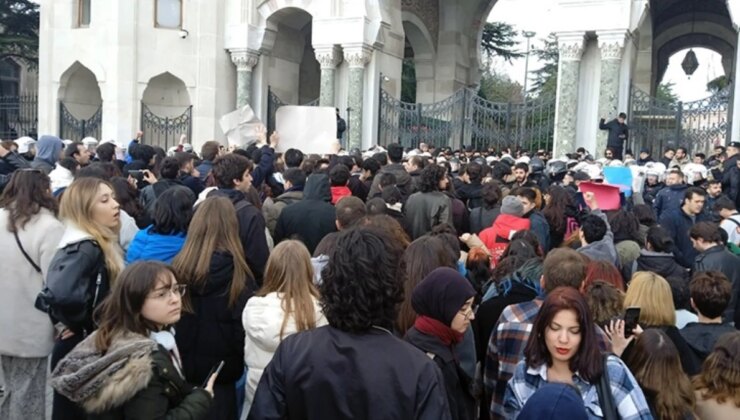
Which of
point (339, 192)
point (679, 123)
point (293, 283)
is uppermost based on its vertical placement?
point (679, 123)

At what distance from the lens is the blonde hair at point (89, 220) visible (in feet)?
14.2

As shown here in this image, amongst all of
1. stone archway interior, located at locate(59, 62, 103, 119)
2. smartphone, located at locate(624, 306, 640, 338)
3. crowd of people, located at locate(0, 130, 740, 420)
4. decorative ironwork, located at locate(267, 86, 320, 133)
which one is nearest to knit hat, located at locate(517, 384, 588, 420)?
crowd of people, located at locate(0, 130, 740, 420)

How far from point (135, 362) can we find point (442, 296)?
1387 millimetres

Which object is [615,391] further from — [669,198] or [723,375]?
[669,198]

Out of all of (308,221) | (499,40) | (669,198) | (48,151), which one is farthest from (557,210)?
(499,40)

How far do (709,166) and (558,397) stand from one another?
1231cm

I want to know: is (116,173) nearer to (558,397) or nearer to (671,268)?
(671,268)

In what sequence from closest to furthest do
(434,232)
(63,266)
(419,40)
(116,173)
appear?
(63,266) < (434,232) < (116,173) < (419,40)

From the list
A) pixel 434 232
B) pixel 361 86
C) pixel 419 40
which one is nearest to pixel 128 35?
pixel 361 86

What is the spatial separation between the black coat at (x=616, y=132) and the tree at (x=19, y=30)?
84.6ft

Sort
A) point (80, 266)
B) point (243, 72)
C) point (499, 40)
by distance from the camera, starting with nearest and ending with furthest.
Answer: point (80, 266)
point (243, 72)
point (499, 40)

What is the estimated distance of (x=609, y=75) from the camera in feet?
53.8

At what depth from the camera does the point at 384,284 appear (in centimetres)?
274

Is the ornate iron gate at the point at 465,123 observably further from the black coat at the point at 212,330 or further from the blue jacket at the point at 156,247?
the black coat at the point at 212,330
